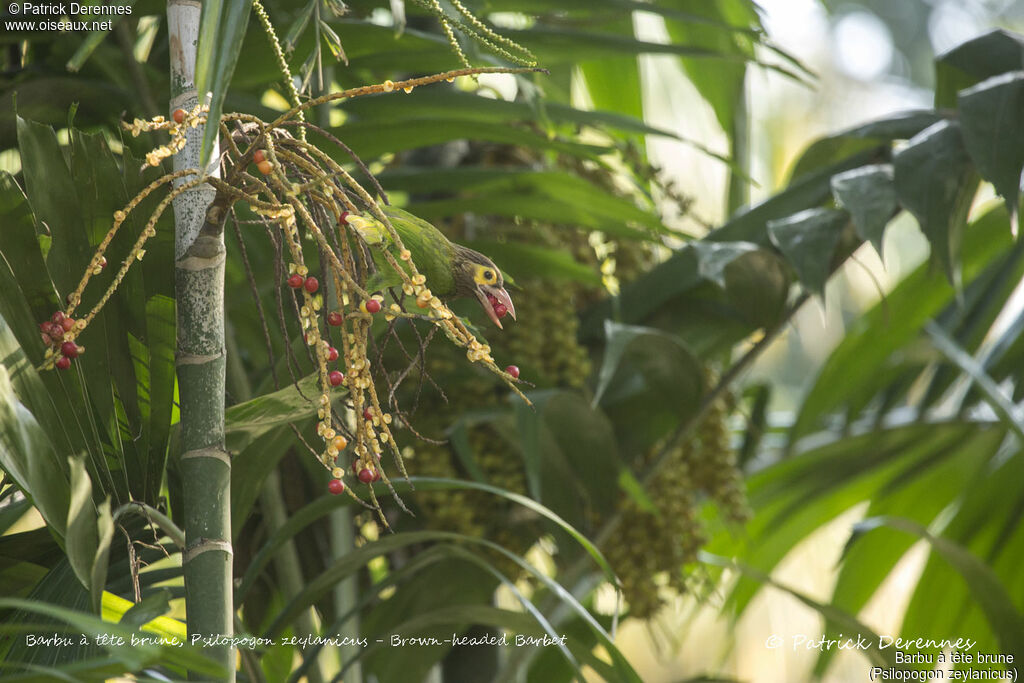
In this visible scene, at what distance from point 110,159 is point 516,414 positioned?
0.25m

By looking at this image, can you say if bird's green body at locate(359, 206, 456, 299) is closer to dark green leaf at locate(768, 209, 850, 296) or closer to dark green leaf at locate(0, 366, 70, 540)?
dark green leaf at locate(0, 366, 70, 540)

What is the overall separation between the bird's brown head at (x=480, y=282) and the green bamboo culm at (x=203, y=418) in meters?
0.08

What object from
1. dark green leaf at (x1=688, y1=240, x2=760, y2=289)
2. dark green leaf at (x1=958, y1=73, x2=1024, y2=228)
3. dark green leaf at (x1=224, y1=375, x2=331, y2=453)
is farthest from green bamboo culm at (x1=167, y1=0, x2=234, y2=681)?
dark green leaf at (x1=958, y1=73, x2=1024, y2=228)

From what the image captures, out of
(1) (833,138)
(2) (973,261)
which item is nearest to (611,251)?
(1) (833,138)

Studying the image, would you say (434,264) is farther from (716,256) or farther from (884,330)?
(884,330)

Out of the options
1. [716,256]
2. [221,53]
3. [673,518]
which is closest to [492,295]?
[221,53]

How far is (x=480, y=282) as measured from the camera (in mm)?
288

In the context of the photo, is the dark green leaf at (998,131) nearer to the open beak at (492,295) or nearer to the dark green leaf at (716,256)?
the dark green leaf at (716,256)

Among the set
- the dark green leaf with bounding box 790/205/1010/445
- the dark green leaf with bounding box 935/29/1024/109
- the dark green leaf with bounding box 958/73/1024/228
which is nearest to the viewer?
the dark green leaf with bounding box 958/73/1024/228

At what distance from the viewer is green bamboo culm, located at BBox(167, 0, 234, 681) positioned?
29 cm

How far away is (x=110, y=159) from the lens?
346 millimetres

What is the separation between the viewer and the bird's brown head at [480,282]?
0.29 metres

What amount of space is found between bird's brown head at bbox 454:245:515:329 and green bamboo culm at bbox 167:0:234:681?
80 mm

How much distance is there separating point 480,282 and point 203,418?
0.10 metres
